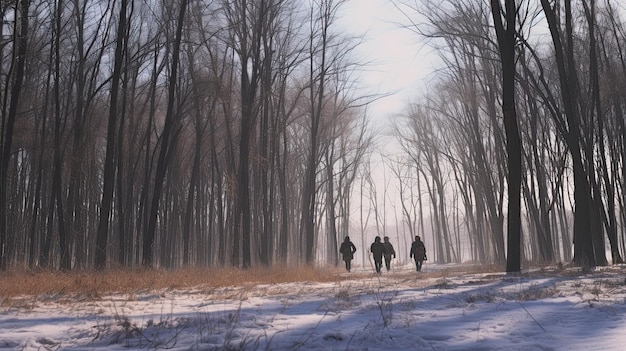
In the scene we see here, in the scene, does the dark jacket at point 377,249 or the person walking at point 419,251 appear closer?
the dark jacket at point 377,249

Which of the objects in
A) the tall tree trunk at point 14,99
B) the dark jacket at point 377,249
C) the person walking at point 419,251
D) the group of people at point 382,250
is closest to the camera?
the tall tree trunk at point 14,99

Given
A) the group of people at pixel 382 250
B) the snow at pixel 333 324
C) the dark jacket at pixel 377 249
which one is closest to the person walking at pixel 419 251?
the group of people at pixel 382 250

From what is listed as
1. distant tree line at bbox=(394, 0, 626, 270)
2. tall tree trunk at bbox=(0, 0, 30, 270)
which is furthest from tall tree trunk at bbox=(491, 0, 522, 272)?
tall tree trunk at bbox=(0, 0, 30, 270)

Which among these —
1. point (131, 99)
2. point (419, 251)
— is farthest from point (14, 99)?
point (419, 251)

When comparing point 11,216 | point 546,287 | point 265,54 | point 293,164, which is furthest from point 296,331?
point 293,164

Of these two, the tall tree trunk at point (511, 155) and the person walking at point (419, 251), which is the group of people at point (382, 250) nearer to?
the person walking at point (419, 251)

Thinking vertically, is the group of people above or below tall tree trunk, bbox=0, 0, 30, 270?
below

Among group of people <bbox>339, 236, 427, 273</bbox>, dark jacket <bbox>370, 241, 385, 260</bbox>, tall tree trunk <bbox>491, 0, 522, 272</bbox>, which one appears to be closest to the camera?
tall tree trunk <bbox>491, 0, 522, 272</bbox>

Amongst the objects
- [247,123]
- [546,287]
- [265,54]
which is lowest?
[546,287]

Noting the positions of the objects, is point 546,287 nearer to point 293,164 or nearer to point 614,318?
point 614,318

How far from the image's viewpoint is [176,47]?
1466 centimetres

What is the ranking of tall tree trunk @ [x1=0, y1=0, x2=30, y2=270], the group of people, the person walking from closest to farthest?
tall tree trunk @ [x1=0, y1=0, x2=30, y2=270]
the group of people
the person walking

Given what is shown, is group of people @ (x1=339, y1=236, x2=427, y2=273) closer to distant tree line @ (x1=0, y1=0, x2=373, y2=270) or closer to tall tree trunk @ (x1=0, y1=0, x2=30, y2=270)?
distant tree line @ (x1=0, y1=0, x2=373, y2=270)

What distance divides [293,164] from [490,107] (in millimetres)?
17561
